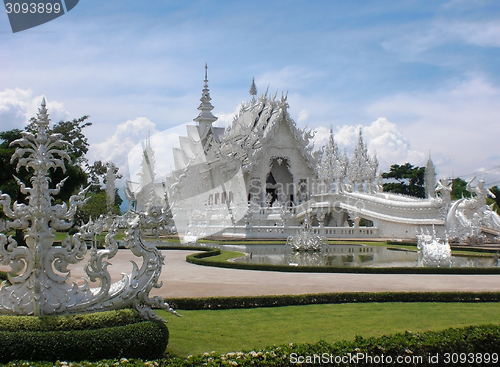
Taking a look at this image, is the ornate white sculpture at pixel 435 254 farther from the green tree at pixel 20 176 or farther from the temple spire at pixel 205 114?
the temple spire at pixel 205 114

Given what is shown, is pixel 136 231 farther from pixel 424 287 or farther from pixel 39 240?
pixel 424 287

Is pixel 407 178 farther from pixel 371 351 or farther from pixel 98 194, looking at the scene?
pixel 371 351

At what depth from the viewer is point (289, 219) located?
31625 mm

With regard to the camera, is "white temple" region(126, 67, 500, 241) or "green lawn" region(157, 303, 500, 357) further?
"white temple" region(126, 67, 500, 241)

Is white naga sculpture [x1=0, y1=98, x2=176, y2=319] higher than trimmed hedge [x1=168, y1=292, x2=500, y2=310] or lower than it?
higher

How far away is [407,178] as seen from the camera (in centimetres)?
5391

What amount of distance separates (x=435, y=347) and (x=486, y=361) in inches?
27.3

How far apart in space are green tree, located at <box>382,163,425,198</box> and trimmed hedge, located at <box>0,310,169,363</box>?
170 feet

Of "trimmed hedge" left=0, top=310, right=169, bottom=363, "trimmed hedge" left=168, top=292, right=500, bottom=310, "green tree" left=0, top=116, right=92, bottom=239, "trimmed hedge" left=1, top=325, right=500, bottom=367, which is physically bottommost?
"trimmed hedge" left=168, top=292, right=500, bottom=310

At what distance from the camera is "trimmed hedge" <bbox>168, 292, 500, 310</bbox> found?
7.66m

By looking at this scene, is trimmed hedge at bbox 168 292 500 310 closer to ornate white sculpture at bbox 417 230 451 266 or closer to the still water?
ornate white sculpture at bbox 417 230 451 266

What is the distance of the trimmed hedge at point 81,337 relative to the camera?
4398 mm

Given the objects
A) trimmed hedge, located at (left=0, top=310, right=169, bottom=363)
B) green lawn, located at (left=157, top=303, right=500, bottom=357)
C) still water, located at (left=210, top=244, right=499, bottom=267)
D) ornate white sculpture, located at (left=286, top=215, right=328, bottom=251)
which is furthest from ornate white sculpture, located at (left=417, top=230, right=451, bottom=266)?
trimmed hedge, located at (left=0, top=310, right=169, bottom=363)

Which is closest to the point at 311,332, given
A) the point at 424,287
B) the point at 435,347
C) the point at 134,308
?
the point at 435,347
